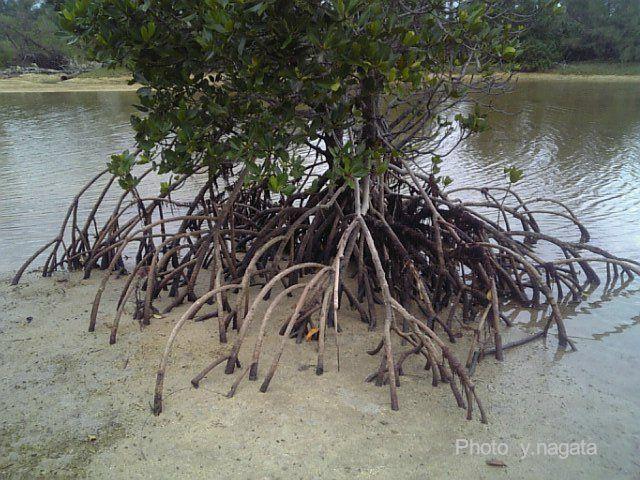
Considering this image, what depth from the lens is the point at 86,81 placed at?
25.6 metres

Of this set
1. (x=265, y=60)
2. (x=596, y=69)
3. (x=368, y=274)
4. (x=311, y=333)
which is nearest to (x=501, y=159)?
(x=368, y=274)

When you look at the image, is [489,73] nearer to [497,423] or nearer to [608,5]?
[497,423]

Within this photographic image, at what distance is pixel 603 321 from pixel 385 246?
1.55 m

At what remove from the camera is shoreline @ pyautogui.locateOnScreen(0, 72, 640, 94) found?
2366cm

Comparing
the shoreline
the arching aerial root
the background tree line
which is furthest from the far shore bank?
the arching aerial root

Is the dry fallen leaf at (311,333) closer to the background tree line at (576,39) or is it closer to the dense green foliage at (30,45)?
the background tree line at (576,39)

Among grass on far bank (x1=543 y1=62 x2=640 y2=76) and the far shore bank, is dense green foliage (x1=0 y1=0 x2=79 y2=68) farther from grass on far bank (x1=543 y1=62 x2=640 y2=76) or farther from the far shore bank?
grass on far bank (x1=543 y1=62 x2=640 y2=76)

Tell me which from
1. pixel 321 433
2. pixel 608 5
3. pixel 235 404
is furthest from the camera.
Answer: pixel 608 5

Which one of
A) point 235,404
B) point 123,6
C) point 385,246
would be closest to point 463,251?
point 385,246

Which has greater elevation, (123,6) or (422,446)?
(123,6)

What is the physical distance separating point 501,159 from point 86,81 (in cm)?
2184

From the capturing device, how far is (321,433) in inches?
104

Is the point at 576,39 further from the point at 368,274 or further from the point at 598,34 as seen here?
the point at 368,274

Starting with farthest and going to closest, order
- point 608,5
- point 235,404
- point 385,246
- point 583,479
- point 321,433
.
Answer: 1. point 608,5
2. point 385,246
3. point 235,404
4. point 321,433
5. point 583,479
